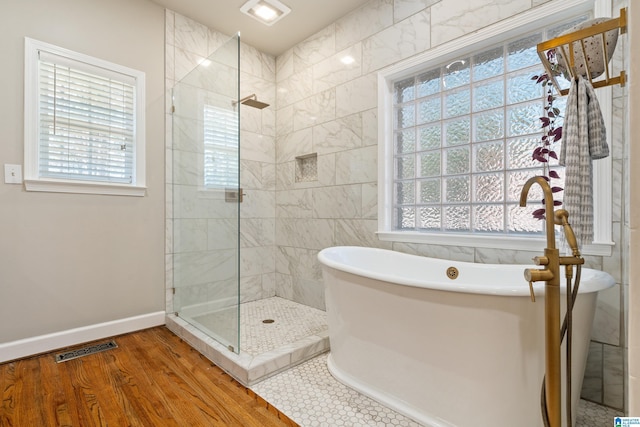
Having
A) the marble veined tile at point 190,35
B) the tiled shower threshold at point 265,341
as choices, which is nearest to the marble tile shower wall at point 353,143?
the tiled shower threshold at point 265,341

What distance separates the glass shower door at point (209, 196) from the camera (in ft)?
6.57

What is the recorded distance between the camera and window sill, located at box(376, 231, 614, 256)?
1556 millimetres

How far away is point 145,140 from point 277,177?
1331mm

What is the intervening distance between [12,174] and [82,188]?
0.37m

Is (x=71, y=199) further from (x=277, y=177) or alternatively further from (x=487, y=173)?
(x=487, y=173)

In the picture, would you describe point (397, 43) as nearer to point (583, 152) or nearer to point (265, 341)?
point (583, 152)

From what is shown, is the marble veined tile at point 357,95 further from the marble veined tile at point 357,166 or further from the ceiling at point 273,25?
the ceiling at point 273,25

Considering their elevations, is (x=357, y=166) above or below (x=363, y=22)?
below

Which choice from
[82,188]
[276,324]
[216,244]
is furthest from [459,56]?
[82,188]

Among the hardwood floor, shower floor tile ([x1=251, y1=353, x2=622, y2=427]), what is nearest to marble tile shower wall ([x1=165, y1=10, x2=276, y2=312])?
the hardwood floor

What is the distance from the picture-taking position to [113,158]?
7.97ft

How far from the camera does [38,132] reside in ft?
6.83

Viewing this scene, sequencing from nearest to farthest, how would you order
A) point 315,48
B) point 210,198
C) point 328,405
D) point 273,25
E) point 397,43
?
point 328,405 < point 210,198 < point 397,43 < point 273,25 < point 315,48

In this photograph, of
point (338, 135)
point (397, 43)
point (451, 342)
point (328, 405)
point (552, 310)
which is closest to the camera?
point (552, 310)
